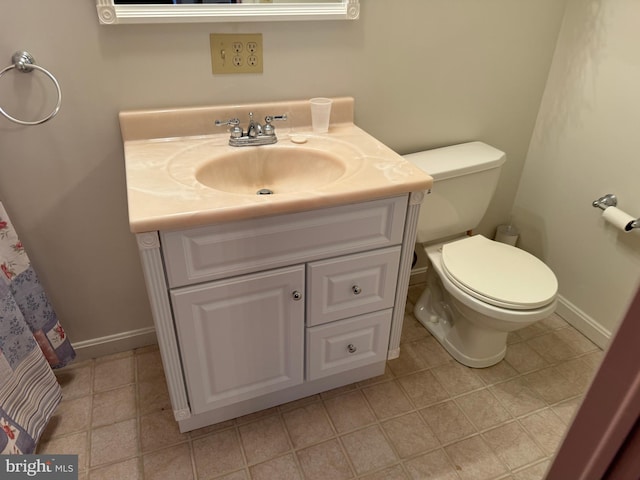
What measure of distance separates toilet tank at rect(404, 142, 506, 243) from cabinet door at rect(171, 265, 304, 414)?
0.67m

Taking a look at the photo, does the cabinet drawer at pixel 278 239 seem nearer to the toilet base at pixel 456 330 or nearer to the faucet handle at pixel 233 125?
the faucet handle at pixel 233 125

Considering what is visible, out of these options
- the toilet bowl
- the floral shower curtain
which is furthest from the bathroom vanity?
the floral shower curtain

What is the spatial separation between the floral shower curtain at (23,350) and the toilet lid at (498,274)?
4.49 feet

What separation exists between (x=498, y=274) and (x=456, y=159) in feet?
1.47

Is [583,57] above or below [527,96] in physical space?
above

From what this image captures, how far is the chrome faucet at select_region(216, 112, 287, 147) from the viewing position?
1.39m

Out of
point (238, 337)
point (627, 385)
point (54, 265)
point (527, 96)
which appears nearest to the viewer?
point (627, 385)

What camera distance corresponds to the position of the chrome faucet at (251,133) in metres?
1.39

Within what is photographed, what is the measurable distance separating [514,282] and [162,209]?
1.16 metres

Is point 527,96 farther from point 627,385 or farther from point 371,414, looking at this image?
point 627,385

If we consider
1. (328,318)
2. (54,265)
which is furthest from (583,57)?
(54,265)

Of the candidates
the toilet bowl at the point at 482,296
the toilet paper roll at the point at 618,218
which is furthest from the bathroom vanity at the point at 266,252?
the toilet paper roll at the point at 618,218

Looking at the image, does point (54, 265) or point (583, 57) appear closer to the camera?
point (54, 265)

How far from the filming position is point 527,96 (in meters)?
1.87
